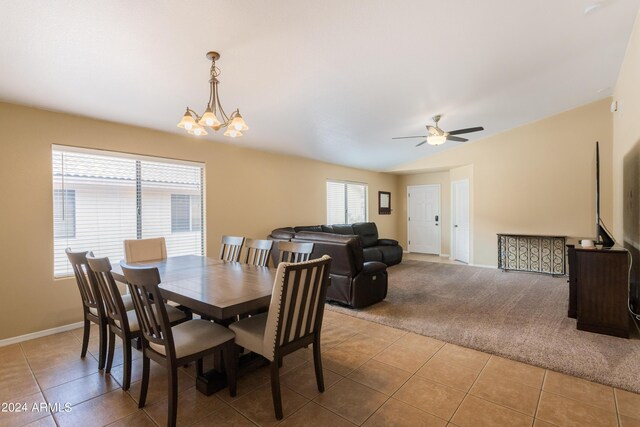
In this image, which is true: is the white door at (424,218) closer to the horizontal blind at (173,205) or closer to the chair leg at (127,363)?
the horizontal blind at (173,205)

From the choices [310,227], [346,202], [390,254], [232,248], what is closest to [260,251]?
[232,248]

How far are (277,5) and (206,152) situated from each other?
2.85 meters

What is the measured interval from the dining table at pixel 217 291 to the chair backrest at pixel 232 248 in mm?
408

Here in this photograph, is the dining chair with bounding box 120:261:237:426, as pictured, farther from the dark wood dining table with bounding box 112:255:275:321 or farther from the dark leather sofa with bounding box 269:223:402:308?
the dark leather sofa with bounding box 269:223:402:308

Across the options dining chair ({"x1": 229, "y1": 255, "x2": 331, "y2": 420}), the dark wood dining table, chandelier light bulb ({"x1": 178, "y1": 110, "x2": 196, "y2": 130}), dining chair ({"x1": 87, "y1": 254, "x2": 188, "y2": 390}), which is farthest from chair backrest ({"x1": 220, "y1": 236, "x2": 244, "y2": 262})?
chandelier light bulb ({"x1": 178, "y1": 110, "x2": 196, "y2": 130})

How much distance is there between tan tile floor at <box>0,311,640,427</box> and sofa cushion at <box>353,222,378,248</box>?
4095 millimetres

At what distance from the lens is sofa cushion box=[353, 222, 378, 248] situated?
6.84 metres

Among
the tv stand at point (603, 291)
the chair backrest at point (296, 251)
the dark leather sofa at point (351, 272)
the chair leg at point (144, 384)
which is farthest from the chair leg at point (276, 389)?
the tv stand at point (603, 291)

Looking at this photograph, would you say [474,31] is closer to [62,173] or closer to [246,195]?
[246,195]

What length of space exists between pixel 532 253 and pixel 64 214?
24.9 ft

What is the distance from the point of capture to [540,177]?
5828 mm

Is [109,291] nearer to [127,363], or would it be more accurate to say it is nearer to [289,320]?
[127,363]

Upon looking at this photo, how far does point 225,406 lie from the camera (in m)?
2.00

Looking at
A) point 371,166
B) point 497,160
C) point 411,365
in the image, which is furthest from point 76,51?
point 497,160
